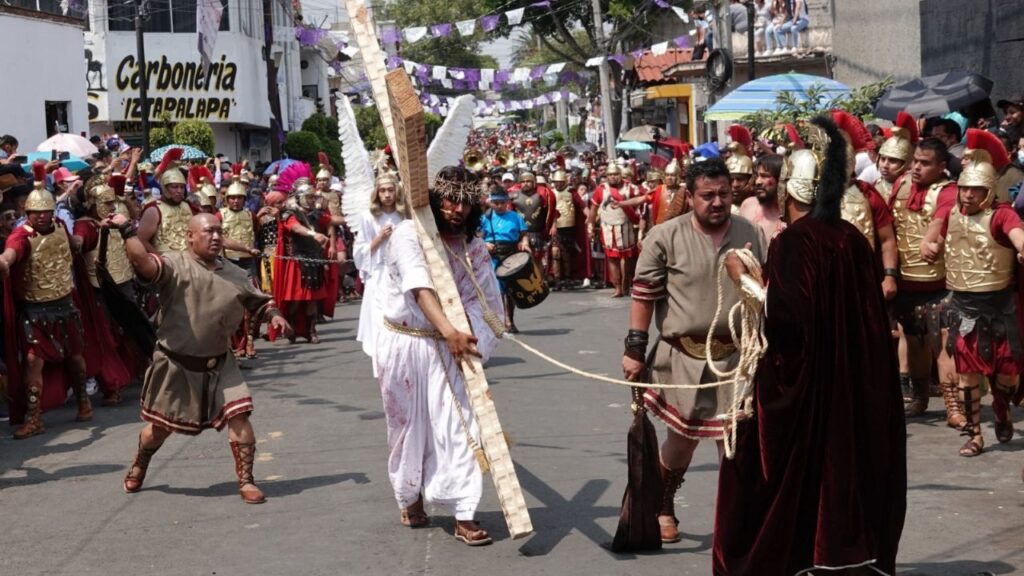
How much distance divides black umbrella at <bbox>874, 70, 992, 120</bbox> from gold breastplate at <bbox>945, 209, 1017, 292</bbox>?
6400 millimetres

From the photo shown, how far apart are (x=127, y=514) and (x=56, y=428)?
3.30m

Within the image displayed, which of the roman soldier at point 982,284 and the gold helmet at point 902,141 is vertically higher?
the gold helmet at point 902,141

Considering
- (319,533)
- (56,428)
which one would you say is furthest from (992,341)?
(56,428)

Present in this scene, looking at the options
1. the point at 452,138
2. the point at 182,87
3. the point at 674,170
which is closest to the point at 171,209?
the point at 674,170

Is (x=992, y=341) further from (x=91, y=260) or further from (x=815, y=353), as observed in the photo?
(x=91, y=260)

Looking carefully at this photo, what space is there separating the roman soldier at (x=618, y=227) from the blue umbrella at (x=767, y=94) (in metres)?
1.67

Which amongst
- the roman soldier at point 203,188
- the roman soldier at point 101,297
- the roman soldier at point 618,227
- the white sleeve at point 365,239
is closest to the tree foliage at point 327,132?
the roman soldier at point 618,227

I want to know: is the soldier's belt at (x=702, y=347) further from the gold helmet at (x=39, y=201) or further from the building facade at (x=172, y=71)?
the building facade at (x=172, y=71)

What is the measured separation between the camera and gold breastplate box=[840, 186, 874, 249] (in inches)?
352

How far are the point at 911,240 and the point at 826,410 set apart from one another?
4.61 metres

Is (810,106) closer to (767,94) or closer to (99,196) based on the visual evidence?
(767,94)

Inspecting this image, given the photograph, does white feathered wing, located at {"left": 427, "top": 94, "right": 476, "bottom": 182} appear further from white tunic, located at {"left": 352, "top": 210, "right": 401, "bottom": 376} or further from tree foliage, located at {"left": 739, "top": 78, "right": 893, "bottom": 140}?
tree foliage, located at {"left": 739, "top": 78, "right": 893, "bottom": 140}

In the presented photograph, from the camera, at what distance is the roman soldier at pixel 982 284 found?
862 cm

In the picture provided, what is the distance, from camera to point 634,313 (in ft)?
22.3
